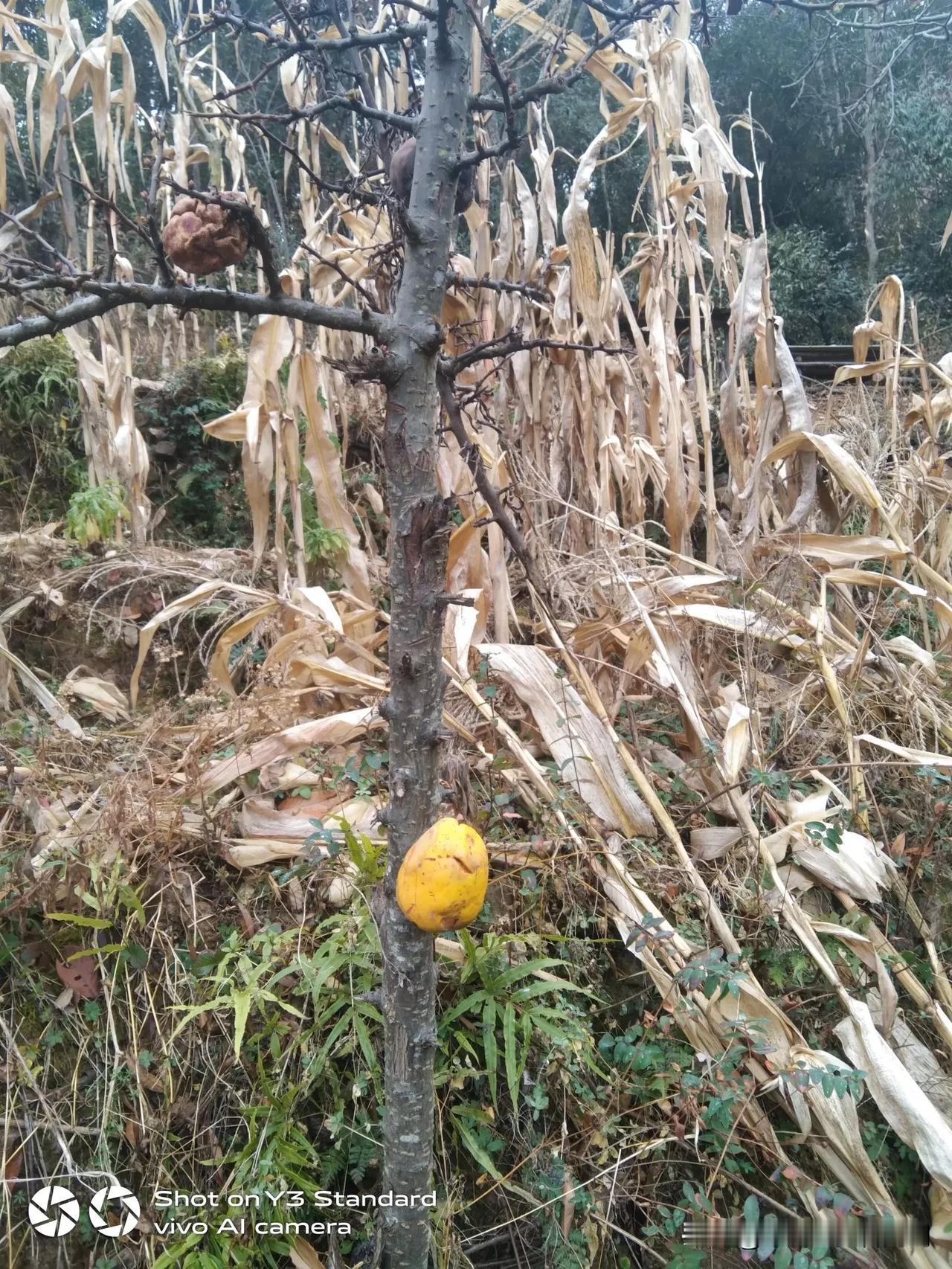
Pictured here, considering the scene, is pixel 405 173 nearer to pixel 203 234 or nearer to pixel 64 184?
pixel 203 234

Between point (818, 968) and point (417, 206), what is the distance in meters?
1.25

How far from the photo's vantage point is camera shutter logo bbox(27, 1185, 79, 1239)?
1.11 m

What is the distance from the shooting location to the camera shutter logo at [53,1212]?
111cm

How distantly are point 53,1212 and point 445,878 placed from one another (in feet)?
3.06

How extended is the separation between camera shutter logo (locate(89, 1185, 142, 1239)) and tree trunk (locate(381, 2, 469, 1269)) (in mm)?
649

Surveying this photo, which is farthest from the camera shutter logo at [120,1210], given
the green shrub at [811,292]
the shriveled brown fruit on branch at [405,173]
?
the green shrub at [811,292]

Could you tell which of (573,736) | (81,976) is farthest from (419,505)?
(81,976)

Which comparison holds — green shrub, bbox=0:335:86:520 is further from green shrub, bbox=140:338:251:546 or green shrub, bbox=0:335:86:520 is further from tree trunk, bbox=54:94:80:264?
tree trunk, bbox=54:94:80:264

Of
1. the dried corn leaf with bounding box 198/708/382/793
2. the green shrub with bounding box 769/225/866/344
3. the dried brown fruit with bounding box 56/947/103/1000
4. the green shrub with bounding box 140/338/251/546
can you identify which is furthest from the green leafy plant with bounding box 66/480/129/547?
the green shrub with bounding box 769/225/866/344

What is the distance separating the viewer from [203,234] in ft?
2.32

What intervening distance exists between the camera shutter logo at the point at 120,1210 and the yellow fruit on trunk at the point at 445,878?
787 mm

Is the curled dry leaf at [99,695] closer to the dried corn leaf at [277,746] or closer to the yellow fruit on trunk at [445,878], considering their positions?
the dried corn leaf at [277,746]

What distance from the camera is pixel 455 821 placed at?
0.76m

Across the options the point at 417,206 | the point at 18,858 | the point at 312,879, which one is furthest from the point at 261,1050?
the point at 417,206
